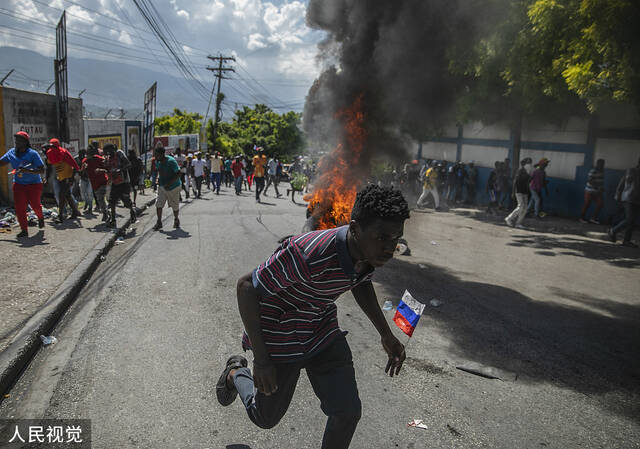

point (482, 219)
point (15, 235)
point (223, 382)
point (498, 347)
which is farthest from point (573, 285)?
point (15, 235)

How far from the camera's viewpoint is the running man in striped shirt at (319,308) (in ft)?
6.41

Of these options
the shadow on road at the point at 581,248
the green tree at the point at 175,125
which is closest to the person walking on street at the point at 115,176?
the shadow on road at the point at 581,248

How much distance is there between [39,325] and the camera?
4094 millimetres

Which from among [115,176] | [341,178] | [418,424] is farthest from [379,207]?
[115,176]

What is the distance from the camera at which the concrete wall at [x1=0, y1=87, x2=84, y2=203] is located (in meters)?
10.9

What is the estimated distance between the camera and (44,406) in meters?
3.06

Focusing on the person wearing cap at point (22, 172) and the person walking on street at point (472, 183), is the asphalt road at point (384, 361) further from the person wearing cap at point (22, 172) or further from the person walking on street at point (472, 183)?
the person walking on street at point (472, 183)

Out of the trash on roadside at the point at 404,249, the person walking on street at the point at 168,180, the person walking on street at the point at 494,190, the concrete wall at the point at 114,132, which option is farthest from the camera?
the concrete wall at the point at 114,132

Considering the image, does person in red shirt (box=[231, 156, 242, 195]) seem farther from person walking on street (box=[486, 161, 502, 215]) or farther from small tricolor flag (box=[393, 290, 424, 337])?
small tricolor flag (box=[393, 290, 424, 337])

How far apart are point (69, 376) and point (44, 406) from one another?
15.9 inches

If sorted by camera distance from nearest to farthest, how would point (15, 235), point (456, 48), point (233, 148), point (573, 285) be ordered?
point (573, 285) < point (15, 235) < point (456, 48) < point (233, 148)

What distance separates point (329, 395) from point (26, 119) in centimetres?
1246

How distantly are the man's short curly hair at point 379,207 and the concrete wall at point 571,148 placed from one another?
13.1m

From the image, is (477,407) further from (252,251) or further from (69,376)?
(252,251)
